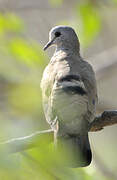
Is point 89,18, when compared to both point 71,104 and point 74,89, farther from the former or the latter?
point 71,104

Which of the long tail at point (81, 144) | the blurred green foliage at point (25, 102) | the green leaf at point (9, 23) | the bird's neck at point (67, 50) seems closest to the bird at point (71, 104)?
the long tail at point (81, 144)

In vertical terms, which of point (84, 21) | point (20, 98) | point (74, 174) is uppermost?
point (84, 21)

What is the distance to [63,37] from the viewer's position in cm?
538

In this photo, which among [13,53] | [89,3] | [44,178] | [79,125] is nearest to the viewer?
[44,178]

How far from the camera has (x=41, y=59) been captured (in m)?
4.80

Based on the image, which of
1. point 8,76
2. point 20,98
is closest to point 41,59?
point 20,98

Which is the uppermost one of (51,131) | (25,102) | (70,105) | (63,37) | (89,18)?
(89,18)

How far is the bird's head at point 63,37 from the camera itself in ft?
17.3

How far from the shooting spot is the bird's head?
5.27 meters

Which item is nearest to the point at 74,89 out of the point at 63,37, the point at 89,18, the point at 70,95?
the point at 70,95

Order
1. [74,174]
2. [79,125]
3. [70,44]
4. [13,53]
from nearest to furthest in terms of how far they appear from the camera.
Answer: [74,174] → [79,125] → [13,53] → [70,44]

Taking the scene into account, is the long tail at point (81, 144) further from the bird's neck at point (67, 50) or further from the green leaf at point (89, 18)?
the bird's neck at point (67, 50)

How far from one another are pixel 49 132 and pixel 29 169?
1569 mm

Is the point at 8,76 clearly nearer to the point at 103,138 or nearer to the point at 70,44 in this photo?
the point at 70,44
